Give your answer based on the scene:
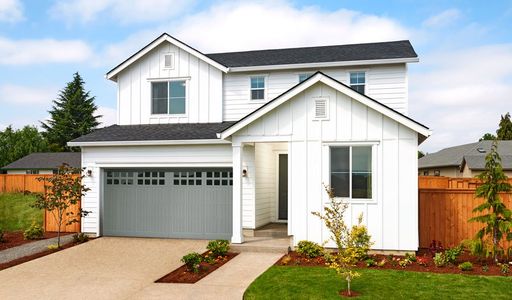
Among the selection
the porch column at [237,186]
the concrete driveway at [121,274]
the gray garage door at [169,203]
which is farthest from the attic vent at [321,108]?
the concrete driveway at [121,274]

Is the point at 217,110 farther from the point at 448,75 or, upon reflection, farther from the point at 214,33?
the point at 448,75

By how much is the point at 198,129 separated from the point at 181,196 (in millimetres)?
2297

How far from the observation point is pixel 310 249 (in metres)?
10.9

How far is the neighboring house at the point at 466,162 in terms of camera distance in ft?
87.7

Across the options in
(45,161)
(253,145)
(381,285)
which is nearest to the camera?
(381,285)

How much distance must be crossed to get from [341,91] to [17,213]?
1732cm

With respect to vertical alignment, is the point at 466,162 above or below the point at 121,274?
above

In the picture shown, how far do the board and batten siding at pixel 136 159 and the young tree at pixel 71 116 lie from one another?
34.9m

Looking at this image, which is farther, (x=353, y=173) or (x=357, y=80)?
(x=357, y=80)

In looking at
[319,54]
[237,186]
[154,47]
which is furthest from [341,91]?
[154,47]

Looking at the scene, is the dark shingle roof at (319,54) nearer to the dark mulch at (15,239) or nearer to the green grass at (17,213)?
the dark mulch at (15,239)

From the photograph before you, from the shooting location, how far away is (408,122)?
10.9 metres

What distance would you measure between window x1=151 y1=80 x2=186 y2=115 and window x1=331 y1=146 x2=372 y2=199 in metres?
6.72

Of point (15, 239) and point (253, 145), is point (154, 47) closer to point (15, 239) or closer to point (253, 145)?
point (253, 145)
